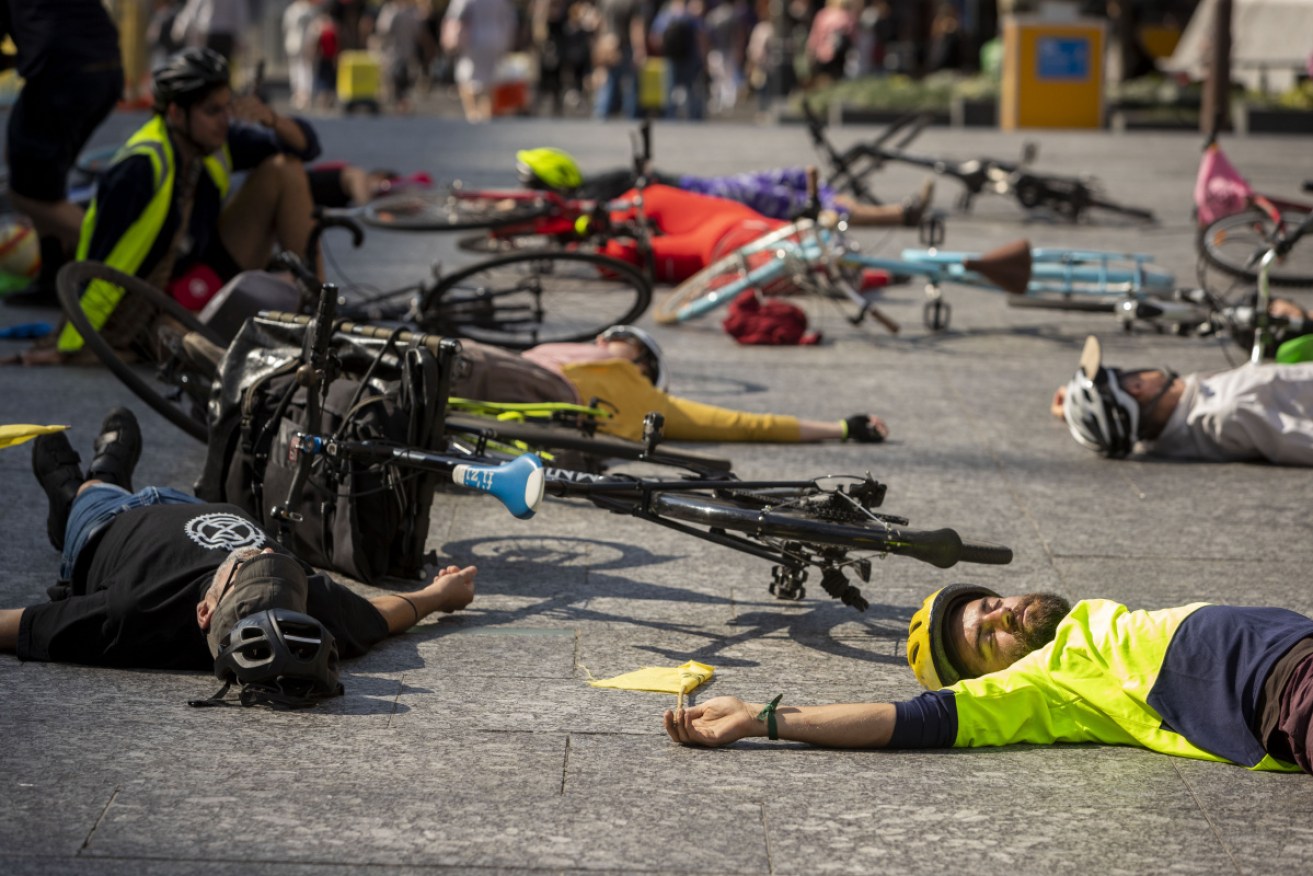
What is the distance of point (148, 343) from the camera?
21.6 feet

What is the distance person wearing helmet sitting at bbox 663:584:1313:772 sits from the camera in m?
3.97

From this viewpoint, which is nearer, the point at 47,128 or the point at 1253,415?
the point at 1253,415

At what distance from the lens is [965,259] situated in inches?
347

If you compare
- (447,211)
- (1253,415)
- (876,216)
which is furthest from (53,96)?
(1253,415)

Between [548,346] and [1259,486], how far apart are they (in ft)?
9.14

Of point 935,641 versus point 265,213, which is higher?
point 265,213

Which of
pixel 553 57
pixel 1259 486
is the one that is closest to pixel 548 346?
pixel 1259 486

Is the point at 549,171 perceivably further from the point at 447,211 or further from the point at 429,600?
the point at 429,600

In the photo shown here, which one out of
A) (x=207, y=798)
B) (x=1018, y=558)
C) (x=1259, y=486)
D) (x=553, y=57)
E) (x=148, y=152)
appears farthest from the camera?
(x=553, y=57)

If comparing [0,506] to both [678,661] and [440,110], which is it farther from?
[440,110]

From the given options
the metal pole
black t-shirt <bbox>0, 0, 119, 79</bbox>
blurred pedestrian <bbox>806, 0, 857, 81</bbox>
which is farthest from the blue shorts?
blurred pedestrian <bbox>806, 0, 857, 81</bbox>

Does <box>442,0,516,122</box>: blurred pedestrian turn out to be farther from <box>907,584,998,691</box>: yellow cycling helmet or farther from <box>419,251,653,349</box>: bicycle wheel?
<box>907,584,998,691</box>: yellow cycling helmet

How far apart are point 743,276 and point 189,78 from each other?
3.04 m

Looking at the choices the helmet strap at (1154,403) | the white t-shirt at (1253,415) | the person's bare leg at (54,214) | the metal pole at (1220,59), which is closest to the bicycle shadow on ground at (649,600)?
the helmet strap at (1154,403)
